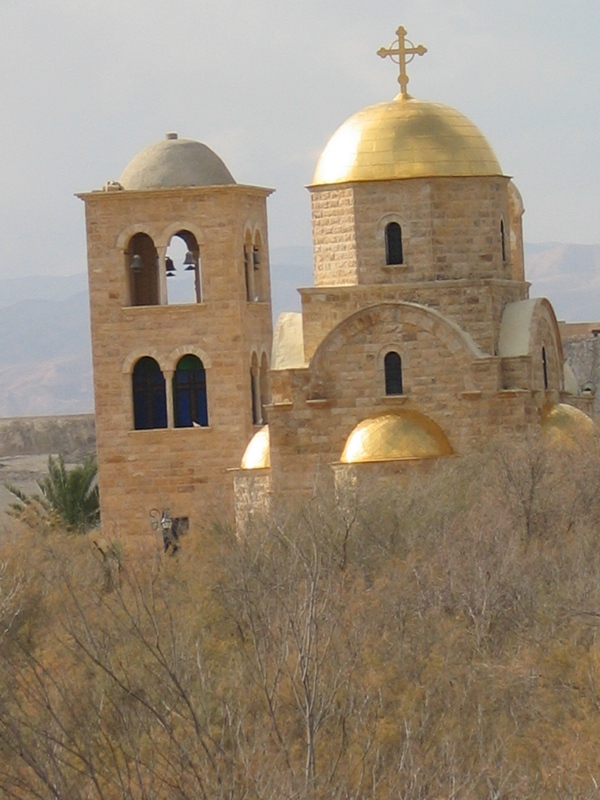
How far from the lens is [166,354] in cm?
3844

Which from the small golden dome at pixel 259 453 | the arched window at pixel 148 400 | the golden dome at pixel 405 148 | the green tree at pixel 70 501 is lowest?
the green tree at pixel 70 501

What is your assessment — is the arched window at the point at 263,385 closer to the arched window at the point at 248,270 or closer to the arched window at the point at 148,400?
the arched window at the point at 248,270

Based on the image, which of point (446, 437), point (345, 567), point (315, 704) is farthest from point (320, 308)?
point (315, 704)

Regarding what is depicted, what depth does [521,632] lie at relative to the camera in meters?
26.1

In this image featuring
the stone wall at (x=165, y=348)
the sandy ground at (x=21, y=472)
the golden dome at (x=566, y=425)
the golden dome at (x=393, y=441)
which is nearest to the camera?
the golden dome at (x=393, y=441)

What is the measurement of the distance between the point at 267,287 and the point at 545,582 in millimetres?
13439

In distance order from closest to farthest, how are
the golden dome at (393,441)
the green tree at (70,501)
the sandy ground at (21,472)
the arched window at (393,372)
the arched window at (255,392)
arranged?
the golden dome at (393,441) < the arched window at (393,372) < the arched window at (255,392) < the green tree at (70,501) < the sandy ground at (21,472)

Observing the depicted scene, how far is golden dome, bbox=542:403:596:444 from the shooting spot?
3272cm

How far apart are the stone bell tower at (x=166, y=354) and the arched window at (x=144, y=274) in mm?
537

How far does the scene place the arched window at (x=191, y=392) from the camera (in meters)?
38.8

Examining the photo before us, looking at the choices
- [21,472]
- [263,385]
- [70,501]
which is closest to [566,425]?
[263,385]

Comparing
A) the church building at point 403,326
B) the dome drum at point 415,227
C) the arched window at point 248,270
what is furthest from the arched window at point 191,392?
the dome drum at point 415,227

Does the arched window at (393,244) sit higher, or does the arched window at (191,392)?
the arched window at (393,244)

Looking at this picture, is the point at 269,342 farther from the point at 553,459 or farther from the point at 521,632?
the point at 521,632
